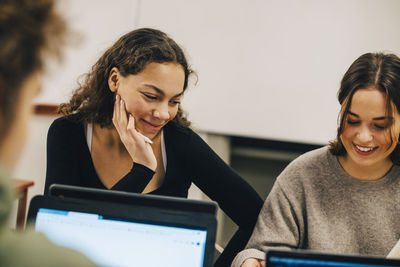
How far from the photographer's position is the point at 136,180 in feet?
3.37

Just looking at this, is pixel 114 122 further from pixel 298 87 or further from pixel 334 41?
pixel 334 41

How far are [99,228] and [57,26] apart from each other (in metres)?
0.38

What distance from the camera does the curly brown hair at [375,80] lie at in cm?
95

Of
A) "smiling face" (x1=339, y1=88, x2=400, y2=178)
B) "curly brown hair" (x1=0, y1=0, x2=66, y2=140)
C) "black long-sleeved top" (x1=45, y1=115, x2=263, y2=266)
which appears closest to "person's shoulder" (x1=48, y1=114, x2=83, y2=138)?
"black long-sleeved top" (x1=45, y1=115, x2=263, y2=266)

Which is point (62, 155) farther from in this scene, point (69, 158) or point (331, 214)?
point (331, 214)

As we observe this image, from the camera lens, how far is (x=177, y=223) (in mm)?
647

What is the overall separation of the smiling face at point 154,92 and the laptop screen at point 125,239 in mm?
455

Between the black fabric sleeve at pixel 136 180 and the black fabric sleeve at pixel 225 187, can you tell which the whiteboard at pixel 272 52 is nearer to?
the black fabric sleeve at pixel 225 187

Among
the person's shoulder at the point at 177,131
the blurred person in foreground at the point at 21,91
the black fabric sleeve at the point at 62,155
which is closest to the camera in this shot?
the blurred person in foreground at the point at 21,91

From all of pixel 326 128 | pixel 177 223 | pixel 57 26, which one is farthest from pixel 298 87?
pixel 57 26

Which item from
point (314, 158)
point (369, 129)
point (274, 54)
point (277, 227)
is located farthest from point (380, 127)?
point (274, 54)

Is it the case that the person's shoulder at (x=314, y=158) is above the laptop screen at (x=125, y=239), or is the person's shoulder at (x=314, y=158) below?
above

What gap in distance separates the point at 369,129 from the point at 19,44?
0.84m

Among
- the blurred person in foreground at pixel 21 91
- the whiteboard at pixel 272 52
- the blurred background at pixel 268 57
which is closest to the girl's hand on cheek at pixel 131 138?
the blurred person in foreground at pixel 21 91
